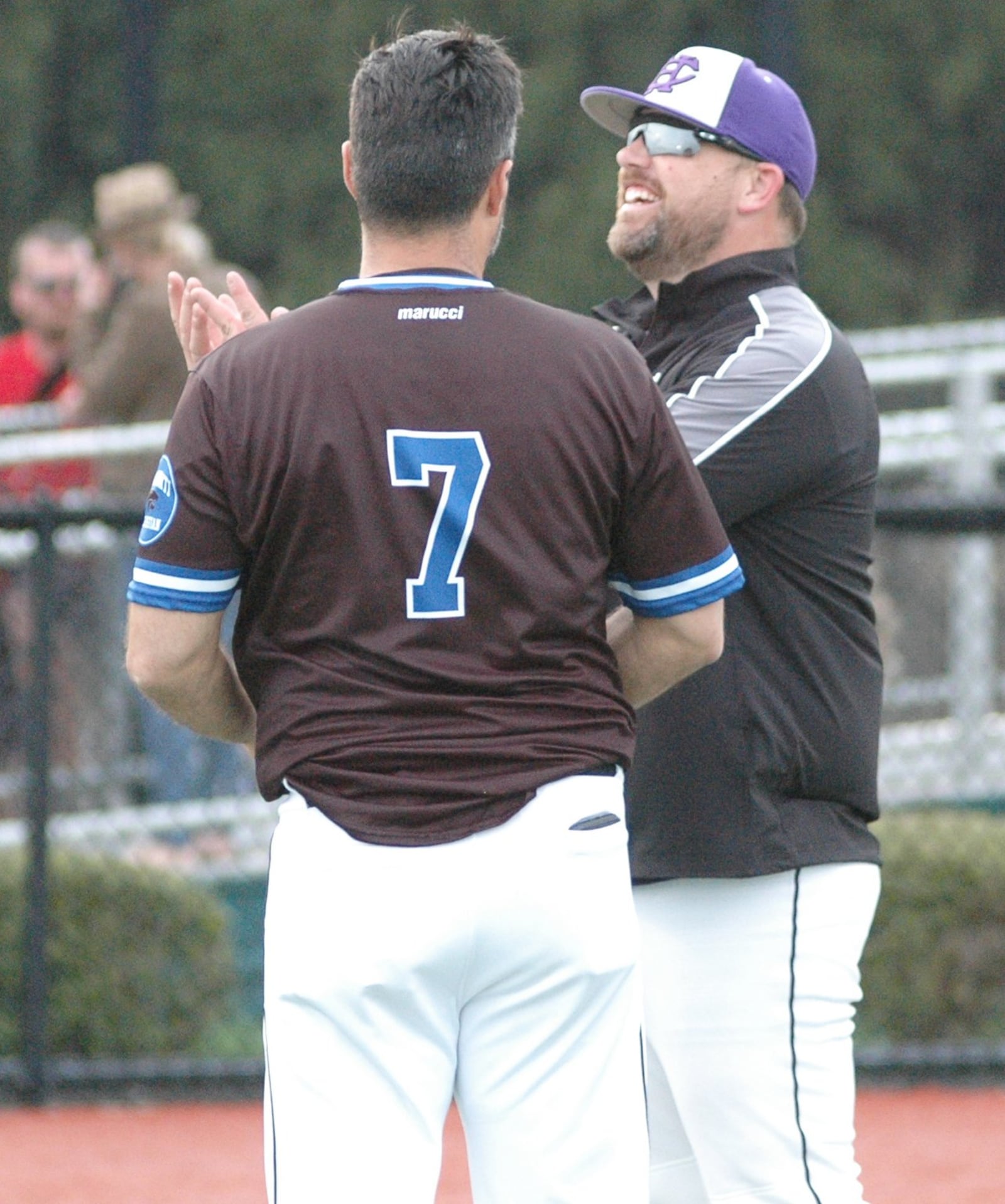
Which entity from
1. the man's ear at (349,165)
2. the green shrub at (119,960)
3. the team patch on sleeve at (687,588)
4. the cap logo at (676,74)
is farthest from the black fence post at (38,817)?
the team patch on sleeve at (687,588)

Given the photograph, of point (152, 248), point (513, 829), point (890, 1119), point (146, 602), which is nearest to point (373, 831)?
point (513, 829)

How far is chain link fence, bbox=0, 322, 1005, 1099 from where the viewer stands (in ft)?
21.2

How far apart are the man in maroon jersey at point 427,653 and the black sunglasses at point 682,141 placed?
81cm

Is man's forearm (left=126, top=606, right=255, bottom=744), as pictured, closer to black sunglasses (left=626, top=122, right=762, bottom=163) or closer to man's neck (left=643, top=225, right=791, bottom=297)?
man's neck (left=643, top=225, right=791, bottom=297)

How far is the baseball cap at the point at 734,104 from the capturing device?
11.5 feet

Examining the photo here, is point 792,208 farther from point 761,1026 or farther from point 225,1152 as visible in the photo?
point 225,1152

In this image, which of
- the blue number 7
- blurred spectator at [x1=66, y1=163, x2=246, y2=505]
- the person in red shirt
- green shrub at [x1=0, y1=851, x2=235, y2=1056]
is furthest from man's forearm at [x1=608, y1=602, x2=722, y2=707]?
the person in red shirt

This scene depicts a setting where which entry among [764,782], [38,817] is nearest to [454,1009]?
[764,782]

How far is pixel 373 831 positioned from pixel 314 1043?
27cm

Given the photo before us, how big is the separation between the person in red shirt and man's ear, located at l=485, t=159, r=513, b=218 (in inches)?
201

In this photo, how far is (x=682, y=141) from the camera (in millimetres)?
3551

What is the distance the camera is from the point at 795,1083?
3.34 meters

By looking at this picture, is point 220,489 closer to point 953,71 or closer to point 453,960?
point 453,960

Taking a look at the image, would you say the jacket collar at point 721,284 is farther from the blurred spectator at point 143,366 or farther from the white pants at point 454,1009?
the blurred spectator at point 143,366
